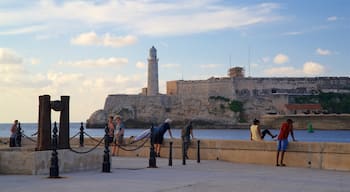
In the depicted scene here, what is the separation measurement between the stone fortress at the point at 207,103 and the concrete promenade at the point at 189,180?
105559 millimetres

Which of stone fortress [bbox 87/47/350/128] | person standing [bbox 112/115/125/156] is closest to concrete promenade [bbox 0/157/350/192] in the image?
person standing [bbox 112/115/125/156]

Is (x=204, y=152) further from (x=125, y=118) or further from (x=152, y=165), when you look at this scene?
(x=125, y=118)

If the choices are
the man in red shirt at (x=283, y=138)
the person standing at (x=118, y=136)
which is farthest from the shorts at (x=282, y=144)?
the person standing at (x=118, y=136)

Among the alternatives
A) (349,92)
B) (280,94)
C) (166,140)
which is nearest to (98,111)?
(280,94)

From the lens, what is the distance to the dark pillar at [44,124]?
549 inches

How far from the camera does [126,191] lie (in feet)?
35.2

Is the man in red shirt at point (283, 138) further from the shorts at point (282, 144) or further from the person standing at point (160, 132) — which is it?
the person standing at point (160, 132)

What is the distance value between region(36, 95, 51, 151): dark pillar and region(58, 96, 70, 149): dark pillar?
0.55 meters

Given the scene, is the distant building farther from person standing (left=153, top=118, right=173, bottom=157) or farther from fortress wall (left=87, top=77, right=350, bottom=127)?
person standing (left=153, top=118, right=173, bottom=157)

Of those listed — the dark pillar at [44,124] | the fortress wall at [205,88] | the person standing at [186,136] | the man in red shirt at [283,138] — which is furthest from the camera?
the fortress wall at [205,88]

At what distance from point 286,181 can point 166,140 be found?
757 centimetres

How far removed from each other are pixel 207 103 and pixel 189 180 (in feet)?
366

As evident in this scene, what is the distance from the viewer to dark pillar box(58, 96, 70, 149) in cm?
1465

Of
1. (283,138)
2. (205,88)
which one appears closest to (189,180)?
(283,138)
